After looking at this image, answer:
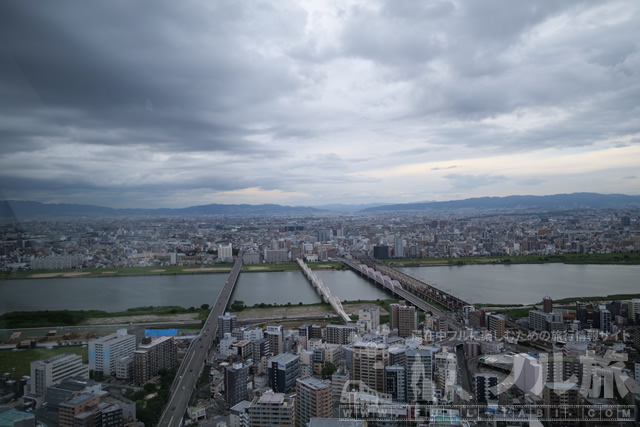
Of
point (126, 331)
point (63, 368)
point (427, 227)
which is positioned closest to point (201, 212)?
point (427, 227)

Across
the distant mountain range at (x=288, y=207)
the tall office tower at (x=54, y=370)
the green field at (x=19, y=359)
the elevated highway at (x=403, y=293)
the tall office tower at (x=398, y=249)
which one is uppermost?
the distant mountain range at (x=288, y=207)

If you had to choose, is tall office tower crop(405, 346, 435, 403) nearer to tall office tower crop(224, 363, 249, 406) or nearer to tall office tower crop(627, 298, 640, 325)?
tall office tower crop(224, 363, 249, 406)

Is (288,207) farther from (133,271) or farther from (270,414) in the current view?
(270,414)

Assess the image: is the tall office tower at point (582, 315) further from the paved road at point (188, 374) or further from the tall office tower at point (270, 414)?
the paved road at point (188, 374)

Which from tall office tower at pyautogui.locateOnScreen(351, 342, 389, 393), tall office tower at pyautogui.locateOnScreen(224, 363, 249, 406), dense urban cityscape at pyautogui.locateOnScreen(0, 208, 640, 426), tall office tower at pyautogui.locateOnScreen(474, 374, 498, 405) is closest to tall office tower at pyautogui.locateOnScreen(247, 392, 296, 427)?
dense urban cityscape at pyautogui.locateOnScreen(0, 208, 640, 426)

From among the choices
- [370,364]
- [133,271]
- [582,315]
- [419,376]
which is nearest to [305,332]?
[370,364]

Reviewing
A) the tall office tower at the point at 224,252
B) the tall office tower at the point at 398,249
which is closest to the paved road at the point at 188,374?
the tall office tower at the point at 224,252
